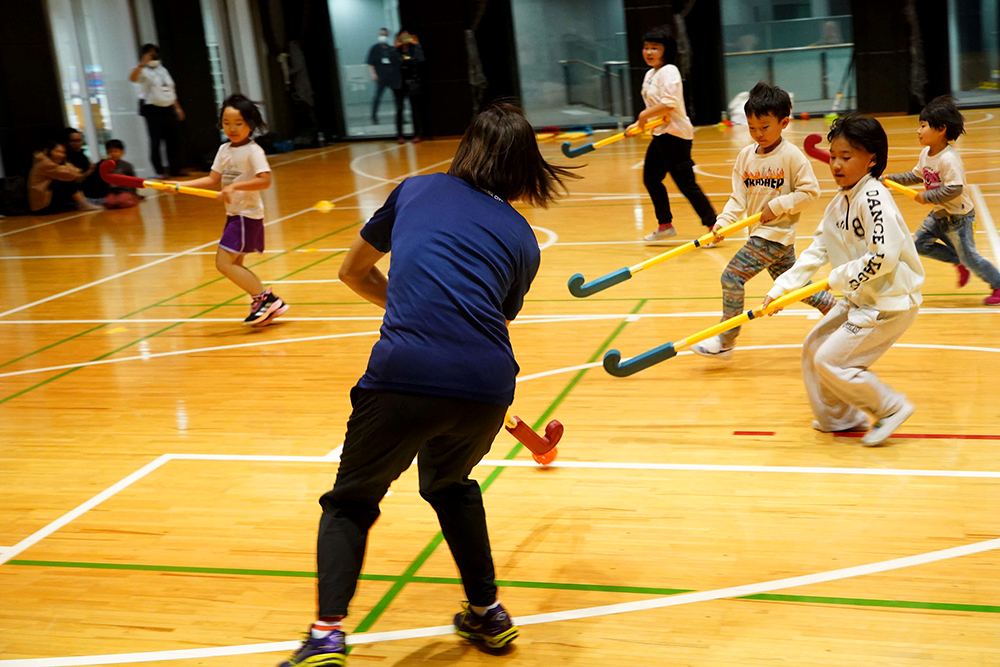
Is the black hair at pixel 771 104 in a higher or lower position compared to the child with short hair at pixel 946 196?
higher

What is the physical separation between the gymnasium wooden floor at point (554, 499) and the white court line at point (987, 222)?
0.32ft

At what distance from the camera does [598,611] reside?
110 inches

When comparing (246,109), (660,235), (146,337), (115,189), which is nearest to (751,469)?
(246,109)

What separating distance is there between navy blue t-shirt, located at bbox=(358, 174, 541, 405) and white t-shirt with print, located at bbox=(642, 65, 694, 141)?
5.29m

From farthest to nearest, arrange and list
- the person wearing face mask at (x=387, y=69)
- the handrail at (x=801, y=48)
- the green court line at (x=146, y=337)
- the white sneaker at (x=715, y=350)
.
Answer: the person wearing face mask at (x=387, y=69) < the handrail at (x=801, y=48) < the green court line at (x=146, y=337) < the white sneaker at (x=715, y=350)

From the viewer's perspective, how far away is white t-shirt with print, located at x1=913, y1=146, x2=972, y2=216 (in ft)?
16.8

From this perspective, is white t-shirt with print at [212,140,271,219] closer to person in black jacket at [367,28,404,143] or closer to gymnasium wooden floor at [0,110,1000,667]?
gymnasium wooden floor at [0,110,1000,667]

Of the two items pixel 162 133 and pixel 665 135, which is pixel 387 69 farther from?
pixel 665 135

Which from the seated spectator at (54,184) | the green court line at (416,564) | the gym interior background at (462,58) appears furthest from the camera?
the gym interior background at (462,58)

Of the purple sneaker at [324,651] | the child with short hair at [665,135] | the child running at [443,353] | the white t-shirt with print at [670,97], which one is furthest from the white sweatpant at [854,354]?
the white t-shirt with print at [670,97]

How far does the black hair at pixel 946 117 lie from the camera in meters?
5.06

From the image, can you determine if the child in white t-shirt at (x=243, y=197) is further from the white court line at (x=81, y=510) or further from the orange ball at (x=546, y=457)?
the orange ball at (x=546, y=457)

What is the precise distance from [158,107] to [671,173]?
337 inches

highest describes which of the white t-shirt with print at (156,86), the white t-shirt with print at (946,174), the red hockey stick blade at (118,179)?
the white t-shirt with print at (156,86)
